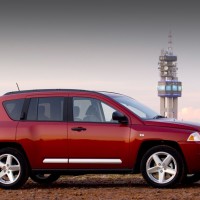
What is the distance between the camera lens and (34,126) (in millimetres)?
10609

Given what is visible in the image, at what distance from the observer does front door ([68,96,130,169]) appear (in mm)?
10273

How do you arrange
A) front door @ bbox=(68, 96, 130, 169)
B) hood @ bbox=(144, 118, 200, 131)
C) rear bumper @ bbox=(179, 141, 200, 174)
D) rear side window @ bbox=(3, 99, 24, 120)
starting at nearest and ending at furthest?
1. rear bumper @ bbox=(179, 141, 200, 174)
2. hood @ bbox=(144, 118, 200, 131)
3. front door @ bbox=(68, 96, 130, 169)
4. rear side window @ bbox=(3, 99, 24, 120)

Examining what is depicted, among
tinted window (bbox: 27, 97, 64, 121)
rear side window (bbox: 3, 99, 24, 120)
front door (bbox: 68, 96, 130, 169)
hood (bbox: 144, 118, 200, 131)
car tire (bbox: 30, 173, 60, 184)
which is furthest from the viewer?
car tire (bbox: 30, 173, 60, 184)

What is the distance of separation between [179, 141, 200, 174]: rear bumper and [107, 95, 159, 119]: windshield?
89cm

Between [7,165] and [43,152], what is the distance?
2.15 ft

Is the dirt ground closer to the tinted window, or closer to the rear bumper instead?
the rear bumper

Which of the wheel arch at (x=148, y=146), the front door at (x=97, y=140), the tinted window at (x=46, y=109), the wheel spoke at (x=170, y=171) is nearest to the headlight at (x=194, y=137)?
the wheel arch at (x=148, y=146)

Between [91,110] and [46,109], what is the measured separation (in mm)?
806

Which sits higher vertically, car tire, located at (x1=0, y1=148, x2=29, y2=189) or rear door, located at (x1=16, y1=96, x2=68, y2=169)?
rear door, located at (x1=16, y1=96, x2=68, y2=169)

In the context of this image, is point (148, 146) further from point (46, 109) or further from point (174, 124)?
point (46, 109)

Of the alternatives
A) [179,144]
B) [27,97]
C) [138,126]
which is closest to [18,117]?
[27,97]

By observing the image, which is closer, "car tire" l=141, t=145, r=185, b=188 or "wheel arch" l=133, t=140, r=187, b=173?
"car tire" l=141, t=145, r=185, b=188

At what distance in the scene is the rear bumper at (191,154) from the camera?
32.9ft

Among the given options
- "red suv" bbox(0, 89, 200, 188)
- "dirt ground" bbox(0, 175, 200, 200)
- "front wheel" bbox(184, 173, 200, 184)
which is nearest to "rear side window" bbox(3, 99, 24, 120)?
"red suv" bbox(0, 89, 200, 188)
